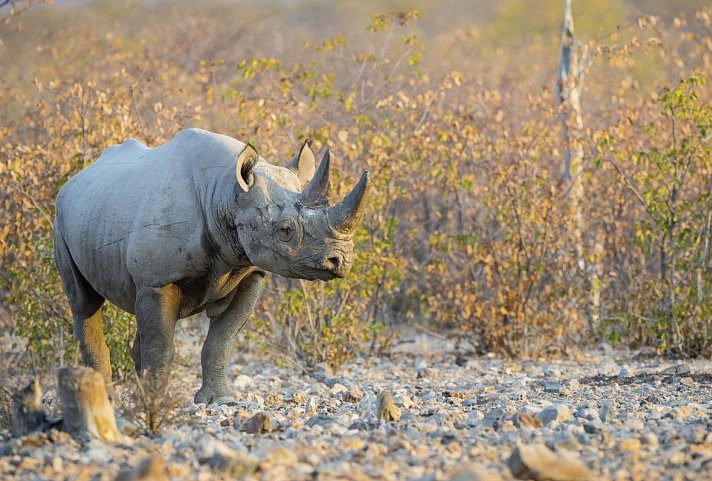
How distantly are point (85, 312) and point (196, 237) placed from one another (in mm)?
1511

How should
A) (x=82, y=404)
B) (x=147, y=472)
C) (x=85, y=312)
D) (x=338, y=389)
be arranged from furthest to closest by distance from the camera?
(x=338, y=389), (x=85, y=312), (x=82, y=404), (x=147, y=472)

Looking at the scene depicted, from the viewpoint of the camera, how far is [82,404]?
→ 507 centimetres

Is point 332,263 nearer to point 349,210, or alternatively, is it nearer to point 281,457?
point 349,210

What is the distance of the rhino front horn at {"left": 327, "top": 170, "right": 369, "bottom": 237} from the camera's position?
250 inches

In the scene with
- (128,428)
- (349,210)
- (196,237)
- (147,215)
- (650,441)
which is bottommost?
(128,428)

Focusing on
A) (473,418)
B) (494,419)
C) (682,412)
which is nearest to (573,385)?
(682,412)

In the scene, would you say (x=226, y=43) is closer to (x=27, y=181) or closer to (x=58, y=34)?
(x=58, y=34)

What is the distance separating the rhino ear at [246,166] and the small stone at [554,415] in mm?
2163

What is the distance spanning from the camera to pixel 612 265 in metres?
11.8

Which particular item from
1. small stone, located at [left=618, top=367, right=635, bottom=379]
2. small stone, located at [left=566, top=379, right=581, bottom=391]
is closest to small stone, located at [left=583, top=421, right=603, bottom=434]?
small stone, located at [left=566, top=379, right=581, bottom=391]

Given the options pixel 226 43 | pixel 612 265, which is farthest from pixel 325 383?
pixel 226 43

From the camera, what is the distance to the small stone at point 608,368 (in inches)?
359

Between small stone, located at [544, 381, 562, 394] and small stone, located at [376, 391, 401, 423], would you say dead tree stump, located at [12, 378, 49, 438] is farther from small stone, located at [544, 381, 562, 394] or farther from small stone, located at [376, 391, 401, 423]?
small stone, located at [544, 381, 562, 394]

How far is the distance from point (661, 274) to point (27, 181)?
5.57 meters
